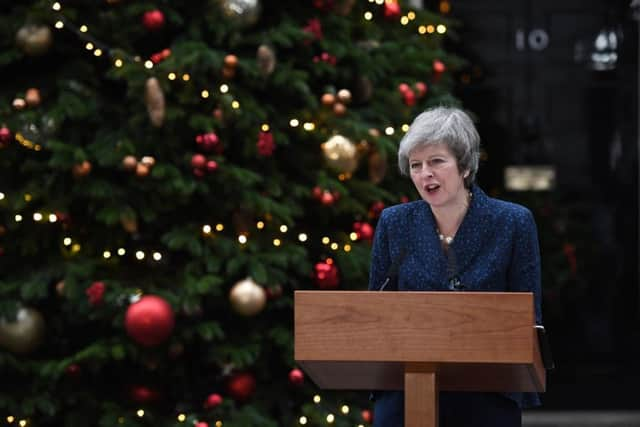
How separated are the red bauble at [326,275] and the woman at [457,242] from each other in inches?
102

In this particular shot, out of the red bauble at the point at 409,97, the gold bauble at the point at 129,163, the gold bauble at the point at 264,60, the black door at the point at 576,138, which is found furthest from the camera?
the black door at the point at 576,138

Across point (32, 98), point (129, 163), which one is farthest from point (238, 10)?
point (32, 98)

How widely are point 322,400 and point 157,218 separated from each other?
114 centimetres

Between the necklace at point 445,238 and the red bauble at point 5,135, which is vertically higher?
the necklace at point 445,238

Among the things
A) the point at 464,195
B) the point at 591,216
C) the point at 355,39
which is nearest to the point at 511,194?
the point at 591,216

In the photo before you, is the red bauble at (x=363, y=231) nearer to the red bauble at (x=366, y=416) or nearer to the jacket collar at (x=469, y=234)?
the red bauble at (x=366, y=416)

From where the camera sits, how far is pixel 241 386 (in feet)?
19.4

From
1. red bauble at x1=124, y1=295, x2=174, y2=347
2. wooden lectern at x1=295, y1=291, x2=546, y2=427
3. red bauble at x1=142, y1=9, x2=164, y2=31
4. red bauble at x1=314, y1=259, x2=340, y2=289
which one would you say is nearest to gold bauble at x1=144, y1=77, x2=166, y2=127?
red bauble at x1=142, y1=9, x2=164, y2=31

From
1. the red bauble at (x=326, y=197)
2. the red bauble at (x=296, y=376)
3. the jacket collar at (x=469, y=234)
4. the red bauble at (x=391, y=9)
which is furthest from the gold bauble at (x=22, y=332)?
the jacket collar at (x=469, y=234)

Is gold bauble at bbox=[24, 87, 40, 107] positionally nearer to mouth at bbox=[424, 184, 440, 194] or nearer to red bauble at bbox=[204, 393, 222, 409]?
red bauble at bbox=[204, 393, 222, 409]

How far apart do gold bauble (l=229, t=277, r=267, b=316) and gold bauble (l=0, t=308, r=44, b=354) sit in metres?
0.87

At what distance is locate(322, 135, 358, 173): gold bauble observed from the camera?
597cm

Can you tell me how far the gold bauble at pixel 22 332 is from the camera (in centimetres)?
573

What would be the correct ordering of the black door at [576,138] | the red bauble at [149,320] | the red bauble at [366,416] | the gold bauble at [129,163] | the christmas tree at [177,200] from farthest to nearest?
the black door at [576,138]
the red bauble at [366,416]
the christmas tree at [177,200]
the gold bauble at [129,163]
the red bauble at [149,320]
